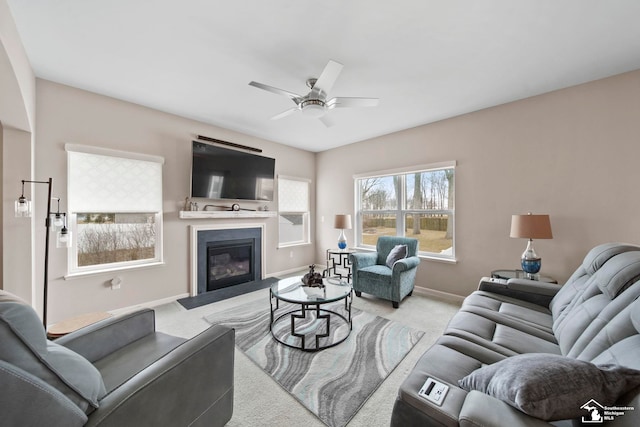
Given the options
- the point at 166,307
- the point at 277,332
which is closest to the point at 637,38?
the point at 277,332

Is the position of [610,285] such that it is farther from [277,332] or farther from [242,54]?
[242,54]

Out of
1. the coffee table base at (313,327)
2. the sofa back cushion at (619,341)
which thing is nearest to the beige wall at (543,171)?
the coffee table base at (313,327)

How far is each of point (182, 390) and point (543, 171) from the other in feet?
12.7

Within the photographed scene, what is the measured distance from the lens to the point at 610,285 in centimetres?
142

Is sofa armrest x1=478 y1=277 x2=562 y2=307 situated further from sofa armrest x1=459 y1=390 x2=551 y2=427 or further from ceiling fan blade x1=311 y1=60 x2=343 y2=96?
ceiling fan blade x1=311 y1=60 x2=343 y2=96

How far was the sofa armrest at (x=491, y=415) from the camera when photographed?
2.56ft

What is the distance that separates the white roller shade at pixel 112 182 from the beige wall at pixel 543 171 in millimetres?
3743

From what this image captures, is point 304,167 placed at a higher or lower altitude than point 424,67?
lower

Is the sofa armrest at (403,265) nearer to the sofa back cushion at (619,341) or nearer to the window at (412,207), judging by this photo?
the window at (412,207)

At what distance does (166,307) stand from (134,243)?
0.94 m

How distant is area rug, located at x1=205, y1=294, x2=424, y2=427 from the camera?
A: 1671mm

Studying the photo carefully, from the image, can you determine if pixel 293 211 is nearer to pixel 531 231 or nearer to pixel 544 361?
pixel 531 231

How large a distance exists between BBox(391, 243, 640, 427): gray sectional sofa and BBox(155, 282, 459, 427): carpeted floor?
595 millimetres

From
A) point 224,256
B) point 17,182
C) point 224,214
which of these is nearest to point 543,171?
point 224,214
